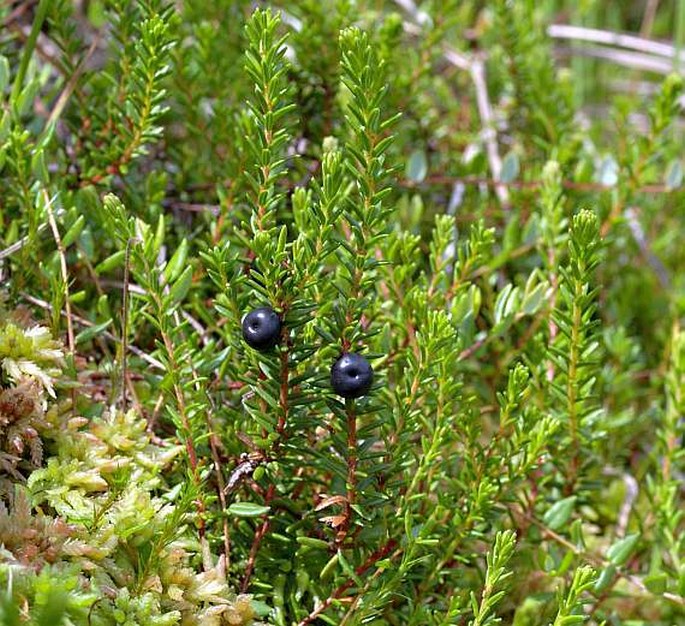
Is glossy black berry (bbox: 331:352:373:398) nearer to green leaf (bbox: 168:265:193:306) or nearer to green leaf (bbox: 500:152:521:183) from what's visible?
green leaf (bbox: 168:265:193:306)

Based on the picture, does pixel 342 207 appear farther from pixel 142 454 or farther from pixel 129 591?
pixel 129 591

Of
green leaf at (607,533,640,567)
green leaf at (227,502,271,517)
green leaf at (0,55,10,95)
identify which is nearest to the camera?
green leaf at (227,502,271,517)

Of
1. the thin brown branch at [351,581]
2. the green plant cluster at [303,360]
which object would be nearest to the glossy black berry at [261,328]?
the green plant cluster at [303,360]

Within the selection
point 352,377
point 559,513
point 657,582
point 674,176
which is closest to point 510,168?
point 674,176

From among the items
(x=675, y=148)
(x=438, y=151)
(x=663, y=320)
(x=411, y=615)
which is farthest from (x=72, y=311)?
(x=675, y=148)

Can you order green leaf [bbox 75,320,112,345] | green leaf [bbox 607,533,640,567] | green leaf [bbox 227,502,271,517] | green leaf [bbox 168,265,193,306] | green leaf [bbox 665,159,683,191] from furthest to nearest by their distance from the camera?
green leaf [bbox 665,159,683,191] → green leaf [bbox 607,533,640,567] → green leaf [bbox 75,320,112,345] → green leaf [bbox 168,265,193,306] → green leaf [bbox 227,502,271,517]

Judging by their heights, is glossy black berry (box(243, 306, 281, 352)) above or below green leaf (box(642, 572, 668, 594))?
above

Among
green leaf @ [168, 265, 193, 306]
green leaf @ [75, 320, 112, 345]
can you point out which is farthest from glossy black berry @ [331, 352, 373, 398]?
green leaf @ [75, 320, 112, 345]
